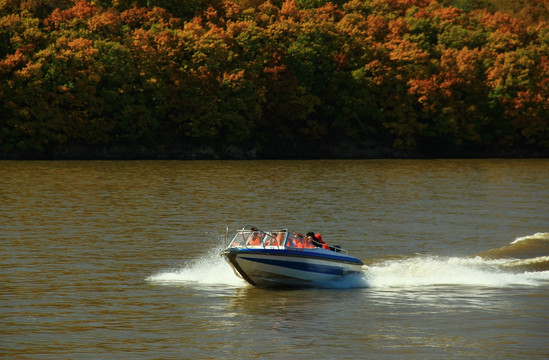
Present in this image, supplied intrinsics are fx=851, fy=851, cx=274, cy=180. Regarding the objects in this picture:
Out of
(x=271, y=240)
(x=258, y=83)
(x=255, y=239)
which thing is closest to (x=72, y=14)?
(x=258, y=83)

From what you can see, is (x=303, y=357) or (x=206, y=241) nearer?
(x=303, y=357)

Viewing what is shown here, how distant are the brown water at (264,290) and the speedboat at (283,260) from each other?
0.43m

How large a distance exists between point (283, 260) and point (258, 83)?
281 ft

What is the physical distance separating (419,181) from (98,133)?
151 ft

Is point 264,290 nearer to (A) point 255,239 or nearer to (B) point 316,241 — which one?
(A) point 255,239

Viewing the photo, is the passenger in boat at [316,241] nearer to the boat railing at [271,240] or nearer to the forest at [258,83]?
the boat railing at [271,240]

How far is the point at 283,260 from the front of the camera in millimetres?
25766

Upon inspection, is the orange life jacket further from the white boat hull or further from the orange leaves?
the orange leaves

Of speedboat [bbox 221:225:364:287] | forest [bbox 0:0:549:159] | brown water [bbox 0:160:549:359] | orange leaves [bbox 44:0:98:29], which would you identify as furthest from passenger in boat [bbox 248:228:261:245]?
orange leaves [bbox 44:0:98:29]

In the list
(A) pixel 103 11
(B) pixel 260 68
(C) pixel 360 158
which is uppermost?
(A) pixel 103 11

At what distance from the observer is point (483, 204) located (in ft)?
170

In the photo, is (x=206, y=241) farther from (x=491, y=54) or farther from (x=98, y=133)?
(x=491, y=54)

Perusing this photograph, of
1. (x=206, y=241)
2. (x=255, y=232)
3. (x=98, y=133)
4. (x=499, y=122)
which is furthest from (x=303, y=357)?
(x=499, y=122)

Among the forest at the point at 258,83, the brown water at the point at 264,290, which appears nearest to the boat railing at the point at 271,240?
the brown water at the point at 264,290
